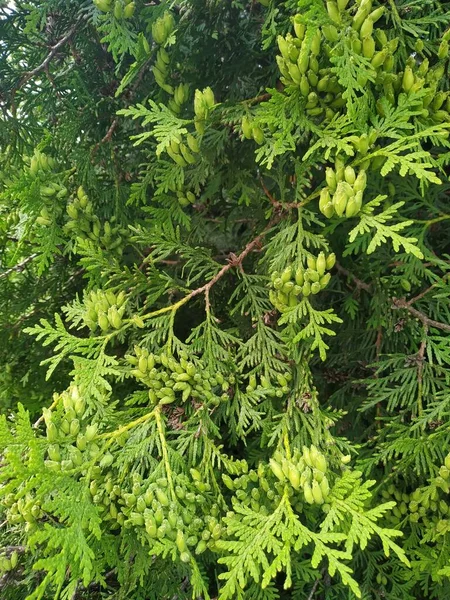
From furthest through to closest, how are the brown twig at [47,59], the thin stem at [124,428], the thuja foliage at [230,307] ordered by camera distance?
1. the brown twig at [47,59]
2. the thin stem at [124,428]
3. the thuja foliage at [230,307]

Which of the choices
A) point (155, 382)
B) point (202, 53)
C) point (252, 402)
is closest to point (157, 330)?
point (155, 382)

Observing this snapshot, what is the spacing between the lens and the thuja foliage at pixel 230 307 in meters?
1.46

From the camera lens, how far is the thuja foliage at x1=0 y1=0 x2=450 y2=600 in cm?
146

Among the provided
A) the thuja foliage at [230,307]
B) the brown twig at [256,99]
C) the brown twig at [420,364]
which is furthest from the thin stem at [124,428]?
the brown twig at [256,99]

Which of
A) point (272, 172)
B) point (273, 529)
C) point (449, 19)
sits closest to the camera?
point (273, 529)

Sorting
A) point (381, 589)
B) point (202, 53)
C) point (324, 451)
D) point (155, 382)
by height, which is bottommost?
point (381, 589)

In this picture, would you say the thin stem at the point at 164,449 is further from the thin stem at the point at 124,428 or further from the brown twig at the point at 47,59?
the brown twig at the point at 47,59

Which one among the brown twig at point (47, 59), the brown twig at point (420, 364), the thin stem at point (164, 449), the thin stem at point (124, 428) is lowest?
the brown twig at point (420, 364)

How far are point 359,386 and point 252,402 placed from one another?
66cm

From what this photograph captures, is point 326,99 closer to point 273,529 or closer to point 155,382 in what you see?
point 155,382

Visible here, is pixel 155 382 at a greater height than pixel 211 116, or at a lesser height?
lesser

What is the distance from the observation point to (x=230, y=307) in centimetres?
222

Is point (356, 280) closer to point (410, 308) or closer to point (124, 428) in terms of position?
point (410, 308)

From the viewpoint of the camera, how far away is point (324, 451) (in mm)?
1676
